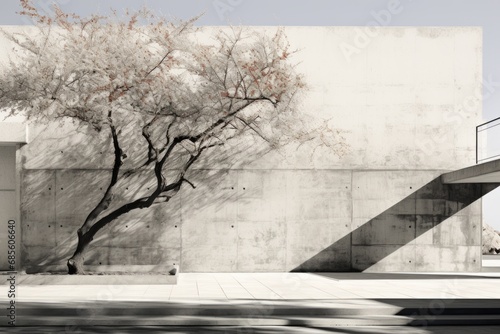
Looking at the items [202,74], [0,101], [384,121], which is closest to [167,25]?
[202,74]

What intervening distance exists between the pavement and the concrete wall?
511 centimetres

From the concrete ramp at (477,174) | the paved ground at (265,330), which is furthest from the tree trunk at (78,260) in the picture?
the concrete ramp at (477,174)

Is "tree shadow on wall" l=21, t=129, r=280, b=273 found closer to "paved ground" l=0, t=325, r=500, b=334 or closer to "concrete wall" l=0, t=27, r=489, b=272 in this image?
"concrete wall" l=0, t=27, r=489, b=272

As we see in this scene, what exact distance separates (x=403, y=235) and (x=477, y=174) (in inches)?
140

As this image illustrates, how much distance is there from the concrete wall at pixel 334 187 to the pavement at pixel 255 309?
511 cm

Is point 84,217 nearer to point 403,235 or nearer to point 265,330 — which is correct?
point 403,235

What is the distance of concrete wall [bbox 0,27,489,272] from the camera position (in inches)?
791

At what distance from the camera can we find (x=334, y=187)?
2053cm

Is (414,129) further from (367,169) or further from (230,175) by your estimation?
(230,175)

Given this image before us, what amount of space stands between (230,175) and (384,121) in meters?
4.97

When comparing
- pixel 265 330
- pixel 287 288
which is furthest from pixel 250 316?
pixel 287 288

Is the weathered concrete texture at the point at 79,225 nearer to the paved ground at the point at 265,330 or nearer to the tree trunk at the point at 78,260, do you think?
the tree trunk at the point at 78,260

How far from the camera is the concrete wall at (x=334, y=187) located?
20.1m

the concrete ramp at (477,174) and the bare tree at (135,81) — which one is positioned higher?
the bare tree at (135,81)
